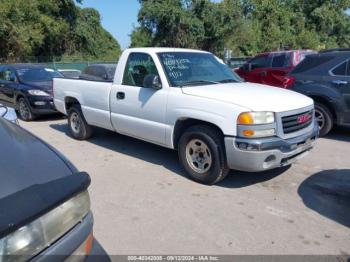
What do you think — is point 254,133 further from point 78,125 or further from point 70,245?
point 78,125

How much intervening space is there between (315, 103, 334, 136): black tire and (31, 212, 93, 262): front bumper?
6135mm

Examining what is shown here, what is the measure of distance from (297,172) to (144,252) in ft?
9.64

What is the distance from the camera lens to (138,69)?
5.70 meters

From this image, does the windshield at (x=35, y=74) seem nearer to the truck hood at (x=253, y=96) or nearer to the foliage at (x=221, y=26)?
the truck hood at (x=253, y=96)

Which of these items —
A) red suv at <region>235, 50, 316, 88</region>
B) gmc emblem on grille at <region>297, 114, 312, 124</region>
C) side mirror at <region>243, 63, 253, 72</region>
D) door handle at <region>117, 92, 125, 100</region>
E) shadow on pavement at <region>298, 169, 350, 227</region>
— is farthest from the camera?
side mirror at <region>243, 63, 253, 72</region>

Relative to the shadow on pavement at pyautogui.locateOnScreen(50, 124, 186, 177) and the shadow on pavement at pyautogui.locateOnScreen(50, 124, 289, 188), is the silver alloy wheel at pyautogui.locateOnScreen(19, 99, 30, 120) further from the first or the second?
the shadow on pavement at pyautogui.locateOnScreen(50, 124, 186, 177)

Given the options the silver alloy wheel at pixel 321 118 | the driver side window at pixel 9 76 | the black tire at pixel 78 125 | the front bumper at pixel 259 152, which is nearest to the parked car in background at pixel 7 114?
→ the front bumper at pixel 259 152

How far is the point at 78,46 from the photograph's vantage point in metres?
39.3

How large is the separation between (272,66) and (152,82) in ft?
24.6

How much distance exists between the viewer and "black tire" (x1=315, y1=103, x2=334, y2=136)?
7203 mm

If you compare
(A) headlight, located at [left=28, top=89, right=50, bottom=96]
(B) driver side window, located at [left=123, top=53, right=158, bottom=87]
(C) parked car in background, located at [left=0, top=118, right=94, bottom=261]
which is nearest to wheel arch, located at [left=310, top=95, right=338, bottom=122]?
A: (B) driver side window, located at [left=123, top=53, right=158, bottom=87]

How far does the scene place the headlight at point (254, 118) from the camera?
4.21 meters

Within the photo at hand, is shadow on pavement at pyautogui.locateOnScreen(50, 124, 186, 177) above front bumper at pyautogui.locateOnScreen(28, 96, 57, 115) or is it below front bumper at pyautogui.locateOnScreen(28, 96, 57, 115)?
below

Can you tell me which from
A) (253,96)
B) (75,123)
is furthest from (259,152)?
(75,123)
